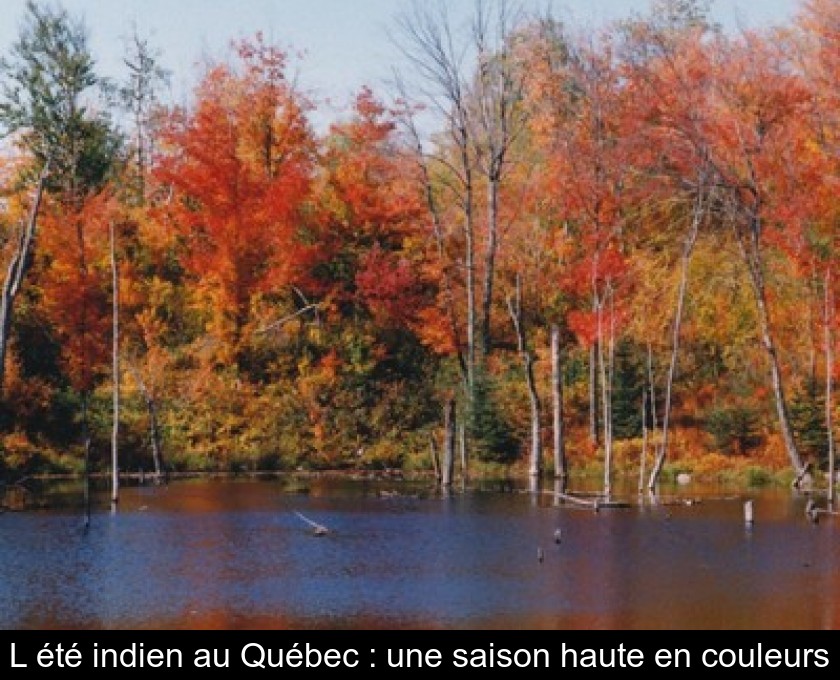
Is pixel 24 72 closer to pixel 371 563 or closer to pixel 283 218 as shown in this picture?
pixel 283 218

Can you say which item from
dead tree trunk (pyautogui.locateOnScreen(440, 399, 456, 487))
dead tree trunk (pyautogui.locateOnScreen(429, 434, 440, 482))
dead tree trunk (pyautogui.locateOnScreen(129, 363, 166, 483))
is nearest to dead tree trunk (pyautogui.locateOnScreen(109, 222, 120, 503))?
dead tree trunk (pyautogui.locateOnScreen(129, 363, 166, 483))

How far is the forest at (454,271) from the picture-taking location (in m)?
46.5

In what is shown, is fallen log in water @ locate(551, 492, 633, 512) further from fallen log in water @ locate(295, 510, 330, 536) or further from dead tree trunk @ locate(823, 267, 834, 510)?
fallen log in water @ locate(295, 510, 330, 536)

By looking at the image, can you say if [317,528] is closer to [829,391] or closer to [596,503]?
[596,503]

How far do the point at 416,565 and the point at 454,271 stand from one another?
31.1 meters

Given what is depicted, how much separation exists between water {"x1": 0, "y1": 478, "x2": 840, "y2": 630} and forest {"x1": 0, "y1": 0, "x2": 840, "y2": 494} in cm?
851

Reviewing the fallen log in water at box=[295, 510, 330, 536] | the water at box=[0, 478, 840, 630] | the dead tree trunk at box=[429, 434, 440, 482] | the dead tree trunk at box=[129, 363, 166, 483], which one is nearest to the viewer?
→ the water at box=[0, 478, 840, 630]

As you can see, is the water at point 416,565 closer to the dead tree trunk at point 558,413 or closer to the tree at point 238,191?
the dead tree trunk at point 558,413

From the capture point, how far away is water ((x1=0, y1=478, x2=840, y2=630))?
72.6ft

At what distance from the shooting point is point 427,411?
178 ft

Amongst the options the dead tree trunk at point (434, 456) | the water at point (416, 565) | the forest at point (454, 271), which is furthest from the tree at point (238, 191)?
the water at point (416, 565)

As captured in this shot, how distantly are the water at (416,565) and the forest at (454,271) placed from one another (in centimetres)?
851
